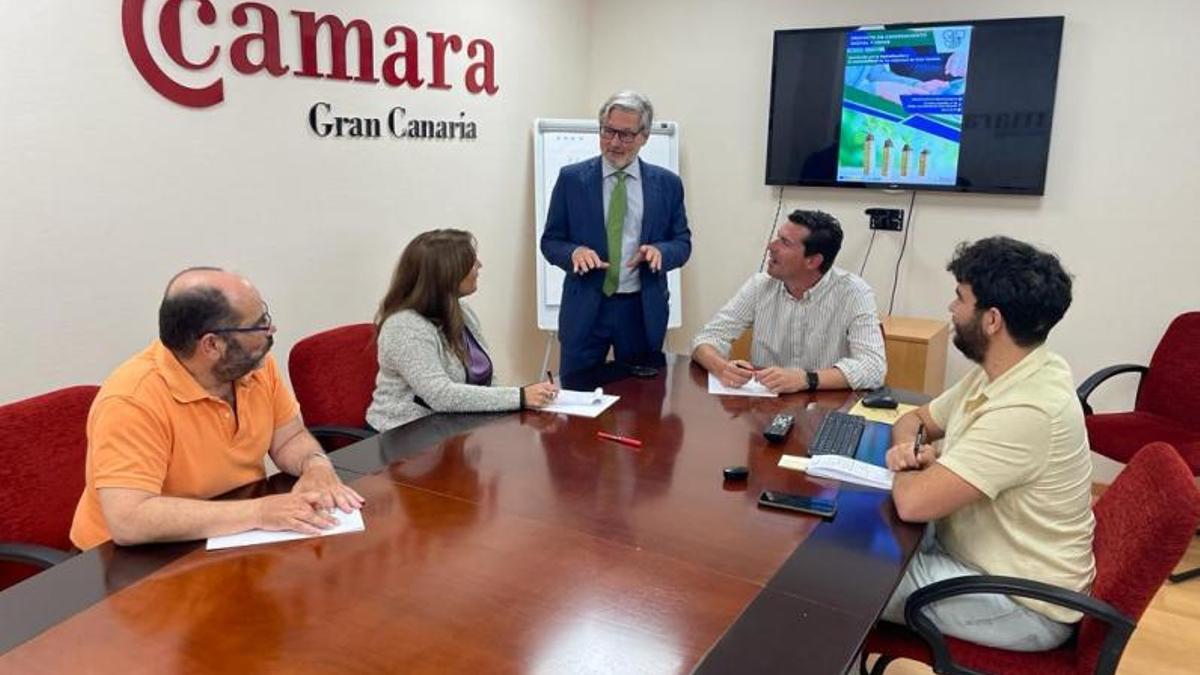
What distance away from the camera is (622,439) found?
209 centimetres

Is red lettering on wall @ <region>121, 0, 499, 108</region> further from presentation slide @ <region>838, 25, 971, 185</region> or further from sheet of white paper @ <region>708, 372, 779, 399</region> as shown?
sheet of white paper @ <region>708, 372, 779, 399</region>

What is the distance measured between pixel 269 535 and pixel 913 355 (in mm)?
2968

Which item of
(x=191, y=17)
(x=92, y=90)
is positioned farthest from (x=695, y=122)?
(x=92, y=90)

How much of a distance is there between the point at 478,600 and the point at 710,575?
0.39 m

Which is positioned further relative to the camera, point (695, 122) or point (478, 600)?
point (695, 122)

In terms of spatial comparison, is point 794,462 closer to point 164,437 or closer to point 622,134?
point 164,437

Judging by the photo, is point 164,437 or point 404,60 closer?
point 164,437

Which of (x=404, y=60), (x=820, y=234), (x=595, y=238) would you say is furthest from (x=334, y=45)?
(x=820, y=234)

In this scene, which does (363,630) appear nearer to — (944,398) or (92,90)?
(944,398)

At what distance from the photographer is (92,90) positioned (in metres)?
2.56

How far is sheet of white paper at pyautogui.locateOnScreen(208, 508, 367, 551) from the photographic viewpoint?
1.49m

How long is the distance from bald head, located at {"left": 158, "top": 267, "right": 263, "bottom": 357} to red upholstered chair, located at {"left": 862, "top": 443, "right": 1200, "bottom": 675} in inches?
55.0

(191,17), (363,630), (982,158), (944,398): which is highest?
(191,17)

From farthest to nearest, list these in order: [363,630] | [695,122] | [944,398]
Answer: [695,122], [944,398], [363,630]
